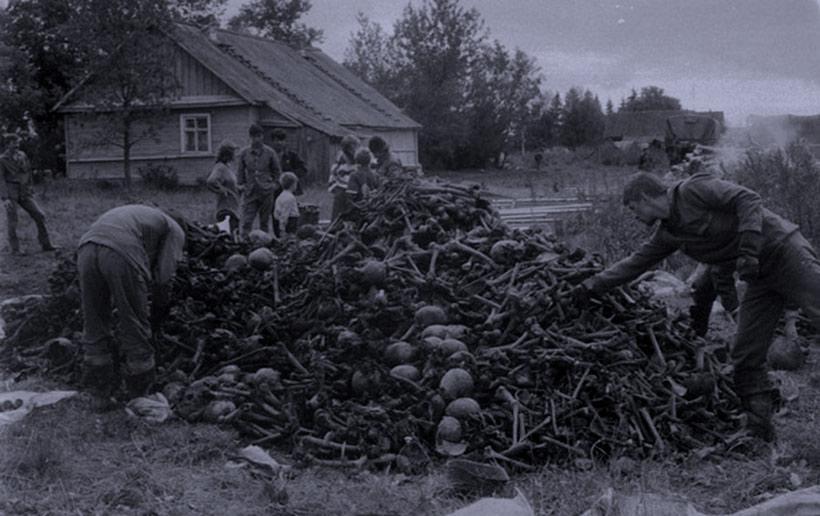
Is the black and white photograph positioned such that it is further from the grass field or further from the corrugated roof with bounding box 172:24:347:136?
the corrugated roof with bounding box 172:24:347:136

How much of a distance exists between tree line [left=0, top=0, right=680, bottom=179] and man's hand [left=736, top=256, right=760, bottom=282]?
1498cm

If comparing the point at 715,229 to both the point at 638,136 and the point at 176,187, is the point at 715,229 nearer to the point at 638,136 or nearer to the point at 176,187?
the point at 176,187

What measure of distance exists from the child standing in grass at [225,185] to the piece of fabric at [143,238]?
513 cm

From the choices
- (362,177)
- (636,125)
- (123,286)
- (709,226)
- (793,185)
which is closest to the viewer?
(709,226)

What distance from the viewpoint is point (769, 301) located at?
247 inches

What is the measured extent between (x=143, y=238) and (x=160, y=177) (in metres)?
24.5

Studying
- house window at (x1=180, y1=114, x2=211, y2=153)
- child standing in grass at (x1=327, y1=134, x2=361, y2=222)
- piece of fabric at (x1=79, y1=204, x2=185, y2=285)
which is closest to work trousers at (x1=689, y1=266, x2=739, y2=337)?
piece of fabric at (x1=79, y1=204, x2=185, y2=285)

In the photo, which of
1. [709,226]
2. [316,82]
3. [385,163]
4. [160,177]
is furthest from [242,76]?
[709,226]

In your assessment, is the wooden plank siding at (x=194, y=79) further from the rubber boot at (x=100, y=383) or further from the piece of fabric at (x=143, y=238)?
the rubber boot at (x=100, y=383)

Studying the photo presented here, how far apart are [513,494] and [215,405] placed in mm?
2297

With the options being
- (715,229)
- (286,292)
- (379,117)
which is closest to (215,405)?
(286,292)

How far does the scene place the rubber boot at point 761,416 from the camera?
20.5 feet

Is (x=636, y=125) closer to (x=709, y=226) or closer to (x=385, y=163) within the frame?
(x=385, y=163)

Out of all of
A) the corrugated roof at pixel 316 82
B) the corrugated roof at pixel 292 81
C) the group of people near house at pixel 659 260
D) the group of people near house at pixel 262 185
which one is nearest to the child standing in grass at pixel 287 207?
the group of people near house at pixel 262 185
